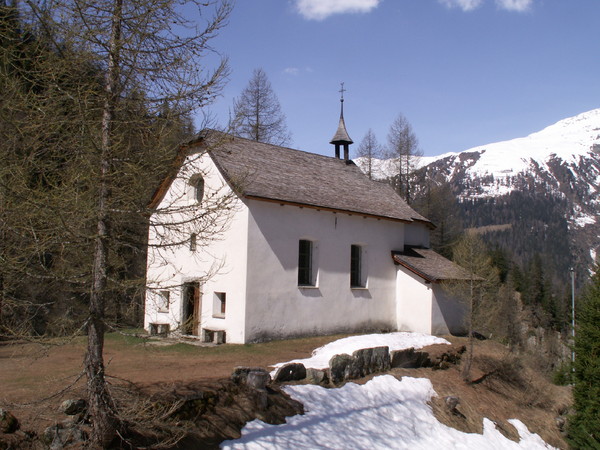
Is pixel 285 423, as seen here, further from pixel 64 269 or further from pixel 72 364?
pixel 72 364

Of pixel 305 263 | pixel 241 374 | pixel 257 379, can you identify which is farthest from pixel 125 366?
pixel 305 263

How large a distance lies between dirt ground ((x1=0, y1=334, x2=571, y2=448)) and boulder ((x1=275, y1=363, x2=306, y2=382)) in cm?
119

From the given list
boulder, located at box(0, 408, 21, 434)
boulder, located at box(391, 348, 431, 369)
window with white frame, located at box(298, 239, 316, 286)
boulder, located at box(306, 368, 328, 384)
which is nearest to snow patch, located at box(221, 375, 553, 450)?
boulder, located at box(306, 368, 328, 384)

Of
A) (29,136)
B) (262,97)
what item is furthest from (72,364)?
(262,97)

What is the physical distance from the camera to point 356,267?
21.0 meters

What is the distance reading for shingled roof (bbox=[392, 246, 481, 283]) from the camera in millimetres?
20405

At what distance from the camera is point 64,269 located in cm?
662

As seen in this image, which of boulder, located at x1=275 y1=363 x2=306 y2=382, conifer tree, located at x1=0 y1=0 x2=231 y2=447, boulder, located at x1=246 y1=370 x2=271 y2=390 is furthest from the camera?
boulder, located at x1=275 y1=363 x2=306 y2=382

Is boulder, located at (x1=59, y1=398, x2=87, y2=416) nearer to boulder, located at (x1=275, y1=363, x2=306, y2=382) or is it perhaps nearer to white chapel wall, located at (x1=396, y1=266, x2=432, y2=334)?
boulder, located at (x1=275, y1=363, x2=306, y2=382)

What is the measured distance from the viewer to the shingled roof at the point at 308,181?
17.6 meters

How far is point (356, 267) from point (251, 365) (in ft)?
29.7

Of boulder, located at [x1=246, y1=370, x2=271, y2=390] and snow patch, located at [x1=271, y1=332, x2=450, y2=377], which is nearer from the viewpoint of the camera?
boulder, located at [x1=246, y1=370, x2=271, y2=390]

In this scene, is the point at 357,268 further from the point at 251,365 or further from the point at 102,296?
the point at 102,296

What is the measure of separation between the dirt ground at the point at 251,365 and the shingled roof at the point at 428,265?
3317mm
